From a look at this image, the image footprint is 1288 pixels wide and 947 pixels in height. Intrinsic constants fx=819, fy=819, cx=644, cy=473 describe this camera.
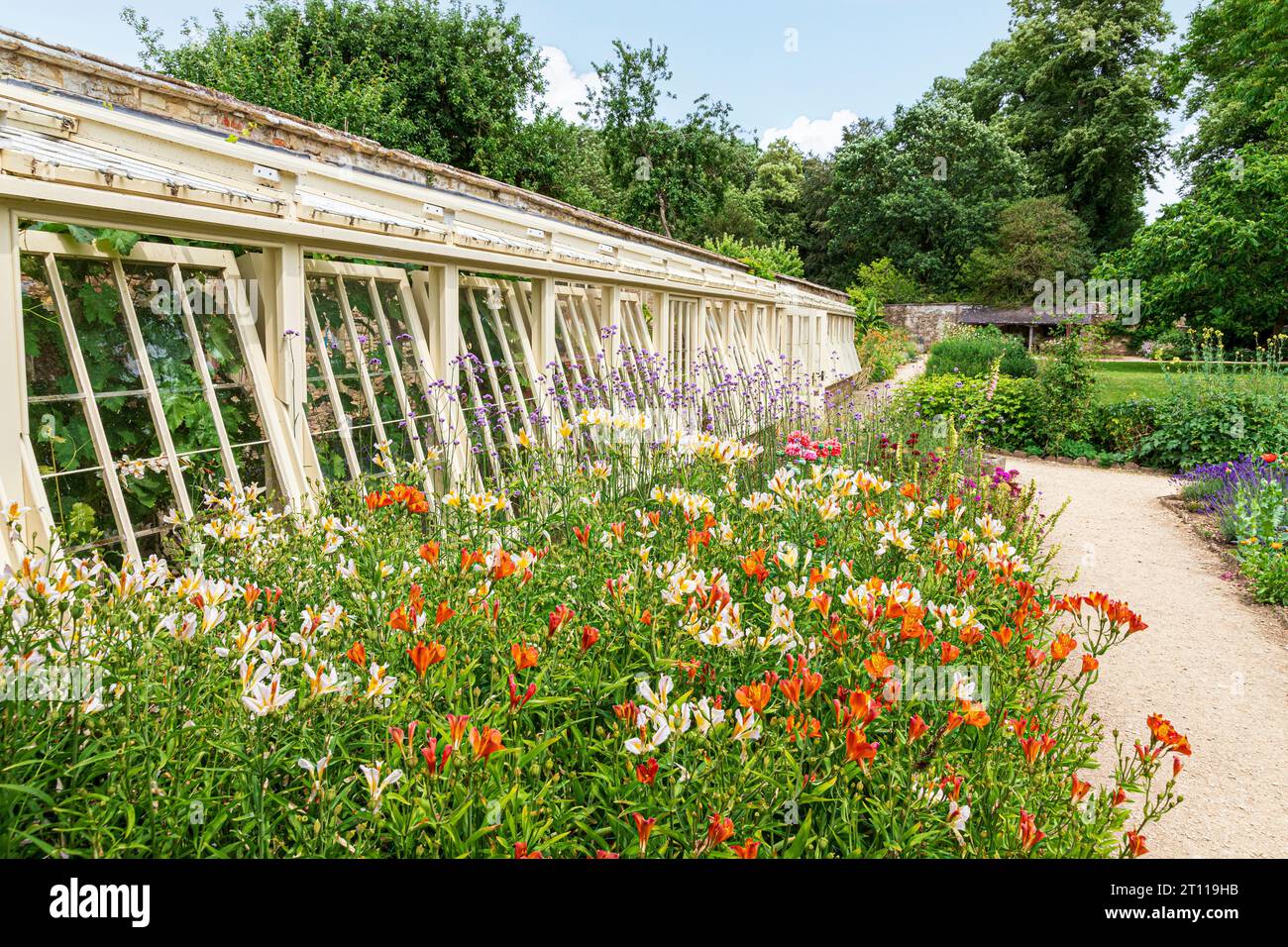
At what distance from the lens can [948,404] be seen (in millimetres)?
12797

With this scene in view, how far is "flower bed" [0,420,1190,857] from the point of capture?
5.03 feet

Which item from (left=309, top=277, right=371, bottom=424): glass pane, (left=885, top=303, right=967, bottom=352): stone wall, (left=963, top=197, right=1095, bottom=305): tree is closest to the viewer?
(left=309, top=277, right=371, bottom=424): glass pane

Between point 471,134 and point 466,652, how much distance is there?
81.8ft

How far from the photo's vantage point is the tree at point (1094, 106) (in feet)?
128

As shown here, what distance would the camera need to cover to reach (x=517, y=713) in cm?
187

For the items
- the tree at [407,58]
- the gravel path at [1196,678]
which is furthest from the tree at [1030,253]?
the gravel path at [1196,678]

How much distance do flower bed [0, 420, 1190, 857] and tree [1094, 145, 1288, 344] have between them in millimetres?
19086

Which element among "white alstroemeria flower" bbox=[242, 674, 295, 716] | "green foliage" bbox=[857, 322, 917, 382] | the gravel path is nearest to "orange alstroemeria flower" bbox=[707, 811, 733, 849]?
"white alstroemeria flower" bbox=[242, 674, 295, 716]

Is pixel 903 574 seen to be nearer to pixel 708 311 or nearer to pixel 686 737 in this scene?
pixel 686 737

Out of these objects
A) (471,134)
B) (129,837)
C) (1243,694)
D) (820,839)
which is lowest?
(1243,694)

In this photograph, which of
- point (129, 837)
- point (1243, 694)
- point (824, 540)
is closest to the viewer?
point (129, 837)

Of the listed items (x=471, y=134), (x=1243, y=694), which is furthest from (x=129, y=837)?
(x=471, y=134)

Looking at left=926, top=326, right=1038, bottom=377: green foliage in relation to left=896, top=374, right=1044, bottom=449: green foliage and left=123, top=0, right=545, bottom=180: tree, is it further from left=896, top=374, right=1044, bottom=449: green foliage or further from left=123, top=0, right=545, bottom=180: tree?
left=123, top=0, right=545, bottom=180: tree
